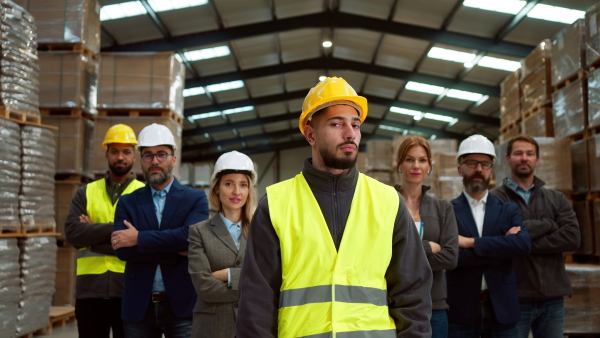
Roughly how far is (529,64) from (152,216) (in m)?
6.39

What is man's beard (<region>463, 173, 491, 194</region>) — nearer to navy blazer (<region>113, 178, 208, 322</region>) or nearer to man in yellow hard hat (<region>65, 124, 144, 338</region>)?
navy blazer (<region>113, 178, 208, 322</region>)

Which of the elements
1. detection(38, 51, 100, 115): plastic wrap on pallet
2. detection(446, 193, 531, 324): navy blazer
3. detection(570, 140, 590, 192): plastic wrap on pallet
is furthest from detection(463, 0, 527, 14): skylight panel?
detection(446, 193, 531, 324): navy blazer

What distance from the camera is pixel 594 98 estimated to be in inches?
247

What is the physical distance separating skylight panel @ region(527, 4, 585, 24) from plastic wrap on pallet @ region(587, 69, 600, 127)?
6423 millimetres

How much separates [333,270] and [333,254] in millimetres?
61

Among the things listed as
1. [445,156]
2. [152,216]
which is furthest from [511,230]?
[445,156]

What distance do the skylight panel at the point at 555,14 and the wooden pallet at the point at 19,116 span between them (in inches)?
401

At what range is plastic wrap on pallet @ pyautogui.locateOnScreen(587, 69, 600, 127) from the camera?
616 centimetres

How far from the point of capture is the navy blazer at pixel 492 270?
3.74m

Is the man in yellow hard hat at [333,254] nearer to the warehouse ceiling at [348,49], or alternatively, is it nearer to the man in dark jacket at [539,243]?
the man in dark jacket at [539,243]

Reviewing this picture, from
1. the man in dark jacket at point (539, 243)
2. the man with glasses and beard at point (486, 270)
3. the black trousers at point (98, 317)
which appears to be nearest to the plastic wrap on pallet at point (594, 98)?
the man in dark jacket at point (539, 243)

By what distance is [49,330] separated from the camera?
23.8ft

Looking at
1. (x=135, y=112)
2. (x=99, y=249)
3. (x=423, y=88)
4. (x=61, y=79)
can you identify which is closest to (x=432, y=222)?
(x=99, y=249)

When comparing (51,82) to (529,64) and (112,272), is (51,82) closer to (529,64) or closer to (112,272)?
(112,272)
